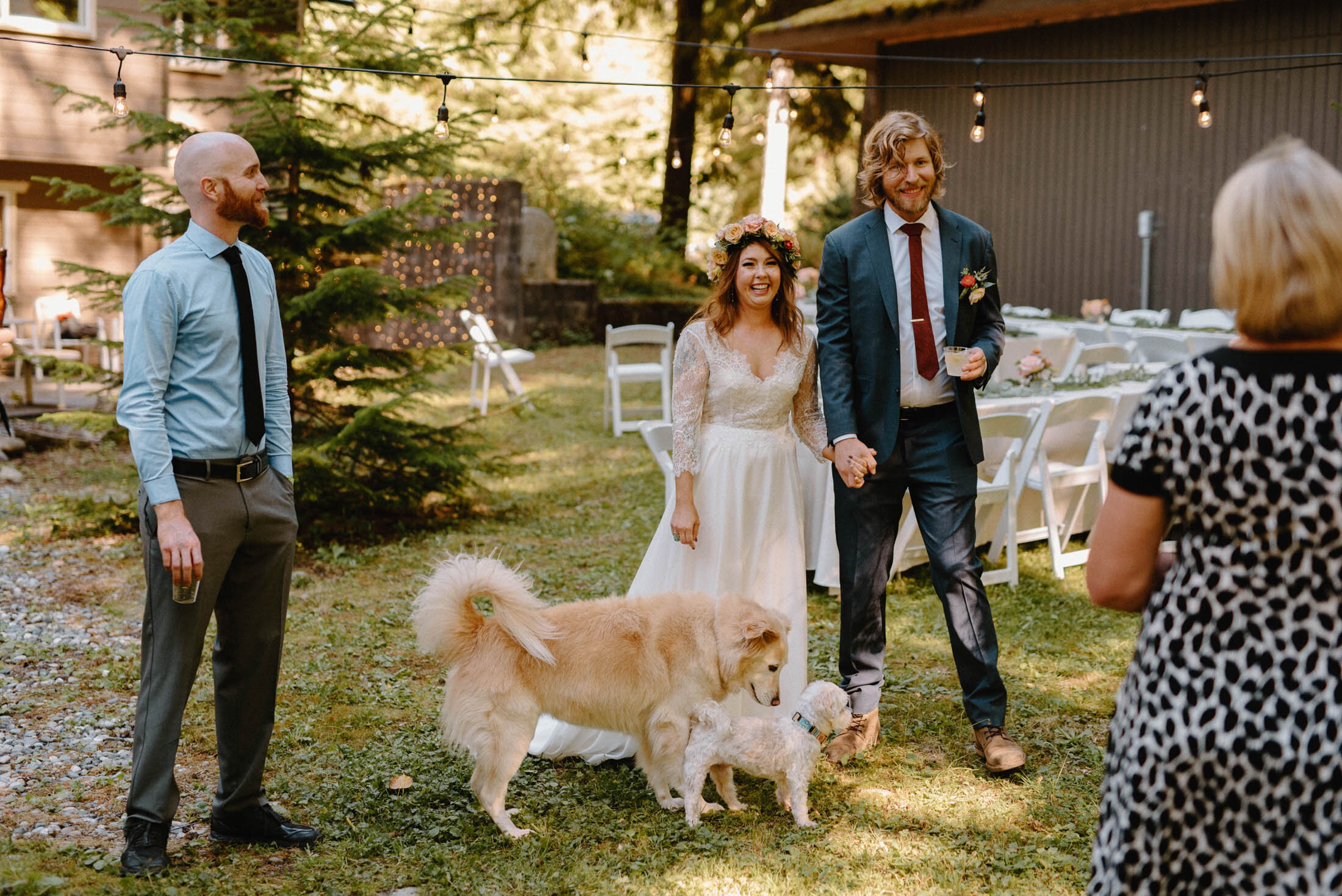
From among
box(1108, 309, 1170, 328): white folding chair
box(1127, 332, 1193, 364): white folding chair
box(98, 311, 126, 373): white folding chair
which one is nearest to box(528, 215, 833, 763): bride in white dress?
box(1127, 332, 1193, 364): white folding chair

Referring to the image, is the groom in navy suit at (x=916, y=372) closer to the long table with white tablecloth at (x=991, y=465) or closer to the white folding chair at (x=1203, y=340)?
the long table with white tablecloth at (x=991, y=465)

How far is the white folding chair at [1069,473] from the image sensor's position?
6.57 m

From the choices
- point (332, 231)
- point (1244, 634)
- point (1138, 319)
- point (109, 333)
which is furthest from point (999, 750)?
point (109, 333)

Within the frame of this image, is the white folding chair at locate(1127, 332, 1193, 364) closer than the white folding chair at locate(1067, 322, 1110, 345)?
Yes

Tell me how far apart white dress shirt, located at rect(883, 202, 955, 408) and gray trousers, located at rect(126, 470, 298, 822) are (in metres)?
2.12

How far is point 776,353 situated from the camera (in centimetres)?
413

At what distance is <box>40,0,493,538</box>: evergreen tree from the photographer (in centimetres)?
715

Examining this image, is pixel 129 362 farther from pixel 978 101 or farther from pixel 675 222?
pixel 675 222

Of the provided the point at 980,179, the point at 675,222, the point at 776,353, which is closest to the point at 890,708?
the point at 776,353

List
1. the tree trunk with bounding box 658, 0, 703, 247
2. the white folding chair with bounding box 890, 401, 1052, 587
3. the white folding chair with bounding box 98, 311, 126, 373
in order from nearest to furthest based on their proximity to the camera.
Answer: the white folding chair with bounding box 890, 401, 1052, 587 → the white folding chair with bounding box 98, 311, 126, 373 → the tree trunk with bounding box 658, 0, 703, 247

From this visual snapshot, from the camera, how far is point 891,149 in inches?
156

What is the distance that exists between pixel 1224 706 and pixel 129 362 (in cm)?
272

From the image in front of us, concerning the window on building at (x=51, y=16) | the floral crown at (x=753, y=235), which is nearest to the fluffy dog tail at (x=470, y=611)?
the floral crown at (x=753, y=235)

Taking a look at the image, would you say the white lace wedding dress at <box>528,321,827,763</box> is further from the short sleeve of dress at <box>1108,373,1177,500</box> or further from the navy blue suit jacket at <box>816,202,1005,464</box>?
the short sleeve of dress at <box>1108,373,1177,500</box>
